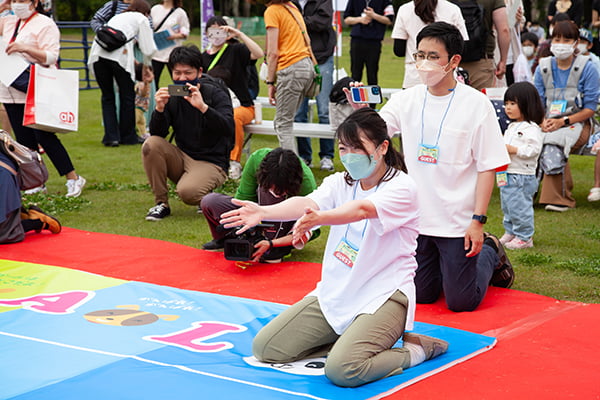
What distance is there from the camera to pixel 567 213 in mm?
6914

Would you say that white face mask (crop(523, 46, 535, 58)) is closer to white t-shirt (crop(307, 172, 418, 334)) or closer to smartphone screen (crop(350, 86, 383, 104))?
smartphone screen (crop(350, 86, 383, 104))

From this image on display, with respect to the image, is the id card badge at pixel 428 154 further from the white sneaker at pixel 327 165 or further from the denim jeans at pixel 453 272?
the white sneaker at pixel 327 165

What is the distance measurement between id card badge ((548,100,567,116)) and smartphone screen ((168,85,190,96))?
130 inches

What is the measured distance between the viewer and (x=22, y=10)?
732 centimetres

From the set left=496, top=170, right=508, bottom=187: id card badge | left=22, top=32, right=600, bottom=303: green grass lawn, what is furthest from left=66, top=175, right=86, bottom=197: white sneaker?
left=496, top=170, right=508, bottom=187: id card badge

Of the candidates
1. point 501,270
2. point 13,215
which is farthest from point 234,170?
point 501,270

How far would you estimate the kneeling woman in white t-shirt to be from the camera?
337cm

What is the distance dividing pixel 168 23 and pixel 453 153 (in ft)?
23.3

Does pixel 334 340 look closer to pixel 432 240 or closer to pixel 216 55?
pixel 432 240

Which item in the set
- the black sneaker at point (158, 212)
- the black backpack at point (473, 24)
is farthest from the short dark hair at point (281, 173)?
the black backpack at point (473, 24)

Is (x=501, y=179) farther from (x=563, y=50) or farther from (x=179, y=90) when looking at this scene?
(x=179, y=90)

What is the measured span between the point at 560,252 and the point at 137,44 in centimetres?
646

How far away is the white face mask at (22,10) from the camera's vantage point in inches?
287

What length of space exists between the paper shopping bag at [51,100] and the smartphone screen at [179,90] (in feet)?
5.16
